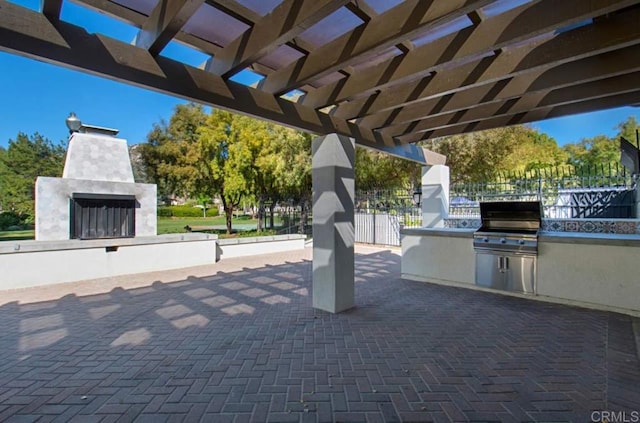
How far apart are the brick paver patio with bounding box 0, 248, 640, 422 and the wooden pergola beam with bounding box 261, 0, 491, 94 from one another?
2675 millimetres

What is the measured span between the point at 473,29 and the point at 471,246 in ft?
12.2

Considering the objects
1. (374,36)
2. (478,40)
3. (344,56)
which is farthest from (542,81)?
(344,56)

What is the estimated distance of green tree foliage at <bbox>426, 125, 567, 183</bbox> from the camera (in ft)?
38.5

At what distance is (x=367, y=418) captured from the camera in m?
2.07

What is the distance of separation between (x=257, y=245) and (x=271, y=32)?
305 inches

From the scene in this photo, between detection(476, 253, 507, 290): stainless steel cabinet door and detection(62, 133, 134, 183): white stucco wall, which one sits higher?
detection(62, 133, 134, 183): white stucco wall

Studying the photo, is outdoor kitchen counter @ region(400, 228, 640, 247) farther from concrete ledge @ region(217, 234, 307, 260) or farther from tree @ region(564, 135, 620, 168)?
tree @ region(564, 135, 620, 168)

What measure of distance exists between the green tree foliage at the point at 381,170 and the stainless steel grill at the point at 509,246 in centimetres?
748

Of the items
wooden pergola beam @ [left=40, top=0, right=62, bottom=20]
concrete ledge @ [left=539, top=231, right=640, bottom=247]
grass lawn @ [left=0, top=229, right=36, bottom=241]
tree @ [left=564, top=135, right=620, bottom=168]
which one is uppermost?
tree @ [left=564, top=135, right=620, bottom=168]

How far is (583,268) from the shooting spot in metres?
4.34

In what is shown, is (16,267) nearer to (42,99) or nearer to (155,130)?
(155,130)

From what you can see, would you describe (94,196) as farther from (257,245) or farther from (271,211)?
(271,211)

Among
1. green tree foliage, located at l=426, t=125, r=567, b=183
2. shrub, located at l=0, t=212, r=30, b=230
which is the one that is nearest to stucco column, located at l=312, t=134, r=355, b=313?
green tree foliage, located at l=426, t=125, r=567, b=183

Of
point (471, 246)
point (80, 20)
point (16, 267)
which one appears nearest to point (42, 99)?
point (16, 267)
